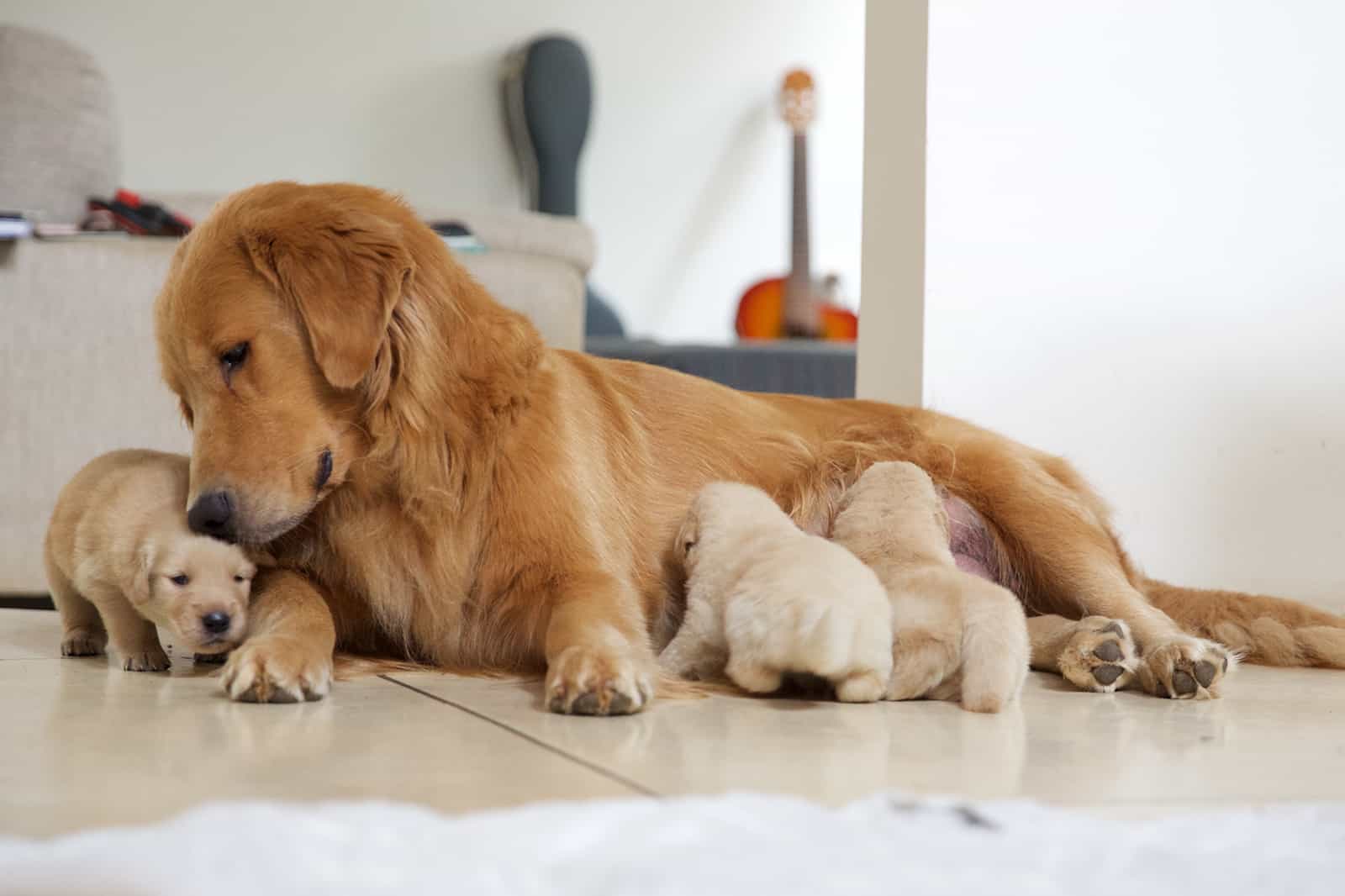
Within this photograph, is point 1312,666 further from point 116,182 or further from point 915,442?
point 116,182

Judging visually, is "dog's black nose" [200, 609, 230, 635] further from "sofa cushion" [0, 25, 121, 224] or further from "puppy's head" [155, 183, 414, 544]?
"sofa cushion" [0, 25, 121, 224]

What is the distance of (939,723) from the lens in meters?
1.67

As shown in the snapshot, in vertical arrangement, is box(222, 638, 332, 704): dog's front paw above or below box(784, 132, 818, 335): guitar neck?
below

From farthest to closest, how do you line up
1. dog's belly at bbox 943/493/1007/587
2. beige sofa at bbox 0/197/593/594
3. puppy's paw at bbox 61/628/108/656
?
beige sofa at bbox 0/197/593/594, dog's belly at bbox 943/493/1007/587, puppy's paw at bbox 61/628/108/656

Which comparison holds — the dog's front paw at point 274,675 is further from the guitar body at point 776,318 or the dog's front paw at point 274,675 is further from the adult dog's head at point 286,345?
the guitar body at point 776,318

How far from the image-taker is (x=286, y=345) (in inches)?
76.5

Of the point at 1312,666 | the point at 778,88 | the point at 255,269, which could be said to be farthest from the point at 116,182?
the point at 778,88

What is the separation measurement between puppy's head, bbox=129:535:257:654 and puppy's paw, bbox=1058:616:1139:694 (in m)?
1.29

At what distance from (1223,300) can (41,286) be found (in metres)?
2.93

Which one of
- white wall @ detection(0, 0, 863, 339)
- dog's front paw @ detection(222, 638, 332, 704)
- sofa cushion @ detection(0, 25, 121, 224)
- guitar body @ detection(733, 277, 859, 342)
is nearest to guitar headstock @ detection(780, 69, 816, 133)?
white wall @ detection(0, 0, 863, 339)

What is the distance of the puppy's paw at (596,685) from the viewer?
165 centimetres

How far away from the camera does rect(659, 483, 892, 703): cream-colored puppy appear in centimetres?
167

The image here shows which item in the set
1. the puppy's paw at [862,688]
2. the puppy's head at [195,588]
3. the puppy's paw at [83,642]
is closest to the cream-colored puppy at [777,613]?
the puppy's paw at [862,688]

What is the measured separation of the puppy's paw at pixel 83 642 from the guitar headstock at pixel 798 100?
6.91 meters
